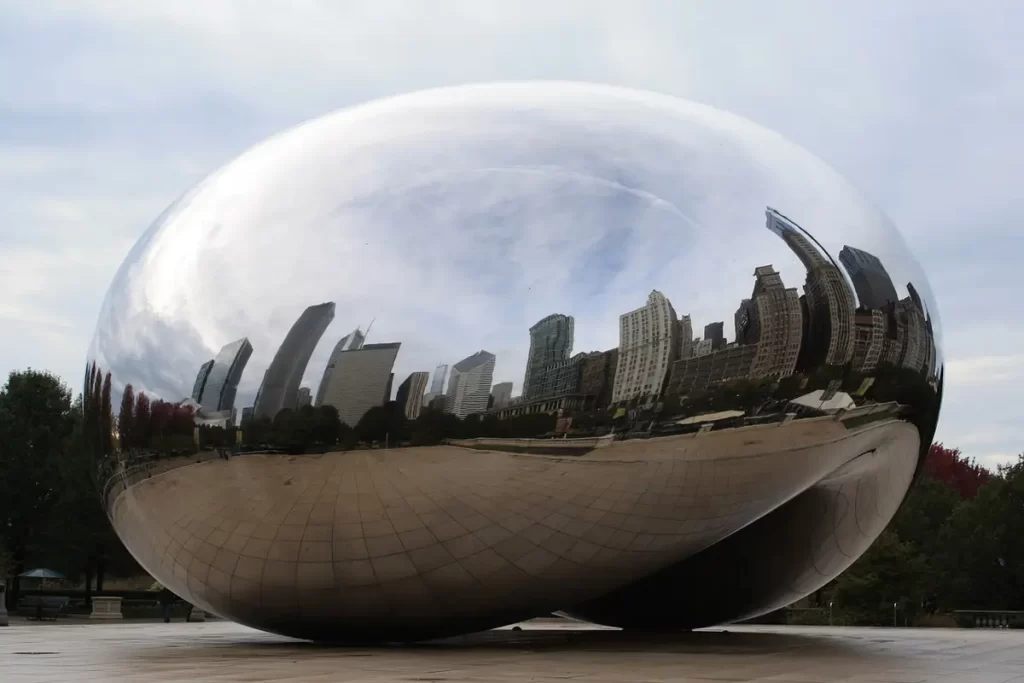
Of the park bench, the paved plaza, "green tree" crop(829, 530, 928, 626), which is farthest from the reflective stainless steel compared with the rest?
"green tree" crop(829, 530, 928, 626)

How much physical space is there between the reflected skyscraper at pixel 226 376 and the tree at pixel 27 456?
3898 cm

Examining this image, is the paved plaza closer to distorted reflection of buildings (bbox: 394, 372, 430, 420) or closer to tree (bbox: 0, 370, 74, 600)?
distorted reflection of buildings (bbox: 394, 372, 430, 420)

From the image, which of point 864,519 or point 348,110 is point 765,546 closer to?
point 864,519

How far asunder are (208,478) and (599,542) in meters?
3.65

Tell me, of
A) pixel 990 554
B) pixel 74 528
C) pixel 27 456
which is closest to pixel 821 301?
pixel 990 554

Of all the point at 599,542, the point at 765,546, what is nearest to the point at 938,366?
the point at 765,546

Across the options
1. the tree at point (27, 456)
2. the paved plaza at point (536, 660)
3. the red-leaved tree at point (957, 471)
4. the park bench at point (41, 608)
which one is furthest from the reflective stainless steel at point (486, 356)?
the red-leaved tree at point (957, 471)

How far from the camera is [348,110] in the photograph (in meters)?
12.4

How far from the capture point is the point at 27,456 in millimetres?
47969

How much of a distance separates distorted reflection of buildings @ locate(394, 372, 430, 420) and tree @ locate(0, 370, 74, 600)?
4028cm

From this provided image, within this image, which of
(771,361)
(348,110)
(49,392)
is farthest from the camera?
(49,392)

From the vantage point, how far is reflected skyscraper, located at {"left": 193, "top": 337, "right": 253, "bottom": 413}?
34.8 feet

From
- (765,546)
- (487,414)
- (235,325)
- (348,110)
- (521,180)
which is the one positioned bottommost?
(765,546)

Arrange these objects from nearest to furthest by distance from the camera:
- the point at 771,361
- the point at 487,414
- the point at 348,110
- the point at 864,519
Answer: the point at 487,414 < the point at 771,361 < the point at 348,110 < the point at 864,519
